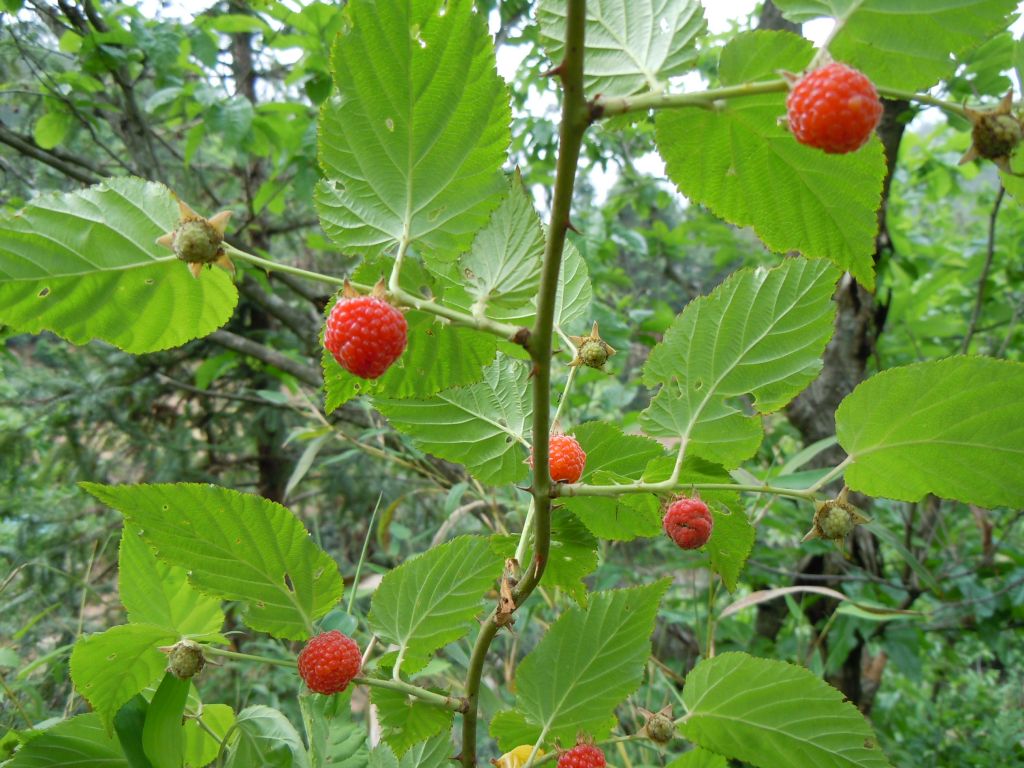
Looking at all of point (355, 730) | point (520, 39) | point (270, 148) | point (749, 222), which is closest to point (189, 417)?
point (270, 148)

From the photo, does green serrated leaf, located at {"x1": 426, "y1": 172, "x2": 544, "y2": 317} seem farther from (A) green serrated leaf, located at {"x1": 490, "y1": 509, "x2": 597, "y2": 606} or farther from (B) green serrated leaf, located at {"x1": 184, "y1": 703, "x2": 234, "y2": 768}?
(B) green serrated leaf, located at {"x1": 184, "y1": 703, "x2": 234, "y2": 768}

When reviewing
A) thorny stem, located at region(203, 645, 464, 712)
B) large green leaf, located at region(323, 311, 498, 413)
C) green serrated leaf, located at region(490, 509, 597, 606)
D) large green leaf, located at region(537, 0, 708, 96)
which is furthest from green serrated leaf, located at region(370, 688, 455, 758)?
large green leaf, located at region(537, 0, 708, 96)

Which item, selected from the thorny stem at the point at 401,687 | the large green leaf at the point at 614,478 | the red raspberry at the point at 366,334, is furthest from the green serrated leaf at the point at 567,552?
the red raspberry at the point at 366,334

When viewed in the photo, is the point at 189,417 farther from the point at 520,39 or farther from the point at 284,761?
the point at 284,761

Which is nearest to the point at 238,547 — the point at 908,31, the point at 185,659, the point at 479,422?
the point at 185,659

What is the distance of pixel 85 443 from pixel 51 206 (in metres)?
2.77

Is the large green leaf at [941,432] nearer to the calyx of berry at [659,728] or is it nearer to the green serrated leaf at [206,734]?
the calyx of berry at [659,728]

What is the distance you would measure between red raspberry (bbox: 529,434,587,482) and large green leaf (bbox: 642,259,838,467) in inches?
3.2

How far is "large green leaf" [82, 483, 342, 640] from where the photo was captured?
0.46m

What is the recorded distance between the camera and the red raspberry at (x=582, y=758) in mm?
497

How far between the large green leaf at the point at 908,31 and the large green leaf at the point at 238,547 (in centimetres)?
45

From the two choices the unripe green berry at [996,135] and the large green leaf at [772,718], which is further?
the large green leaf at [772,718]

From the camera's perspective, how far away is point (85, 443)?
276cm

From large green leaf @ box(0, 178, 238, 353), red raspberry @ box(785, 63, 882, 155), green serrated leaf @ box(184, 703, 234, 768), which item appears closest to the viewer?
red raspberry @ box(785, 63, 882, 155)
